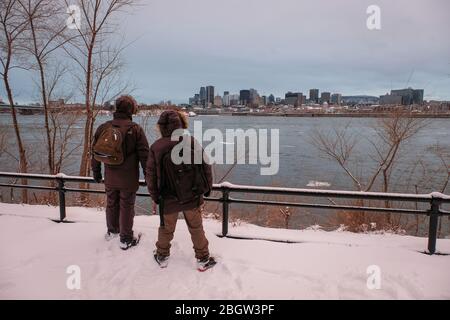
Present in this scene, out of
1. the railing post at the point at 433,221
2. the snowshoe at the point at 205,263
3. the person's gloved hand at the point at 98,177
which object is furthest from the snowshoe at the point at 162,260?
the railing post at the point at 433,221

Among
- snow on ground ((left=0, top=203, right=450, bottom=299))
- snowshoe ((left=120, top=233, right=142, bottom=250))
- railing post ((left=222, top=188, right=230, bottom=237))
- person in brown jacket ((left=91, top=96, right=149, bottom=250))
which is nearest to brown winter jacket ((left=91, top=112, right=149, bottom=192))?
person in brown jacket ((left=91, top=96, right=149, bottom=250))

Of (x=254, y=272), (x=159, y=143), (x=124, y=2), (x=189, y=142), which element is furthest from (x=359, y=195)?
(x=124, y=2)

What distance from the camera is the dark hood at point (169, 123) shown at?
388cm

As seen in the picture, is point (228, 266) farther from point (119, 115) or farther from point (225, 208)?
point (119, 115)

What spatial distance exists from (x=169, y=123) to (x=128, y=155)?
86 centimetres

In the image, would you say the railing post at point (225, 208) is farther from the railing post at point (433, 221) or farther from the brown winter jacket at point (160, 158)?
the railing post at point (433, 221)

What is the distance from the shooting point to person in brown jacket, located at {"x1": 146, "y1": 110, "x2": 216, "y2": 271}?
387 centimetres

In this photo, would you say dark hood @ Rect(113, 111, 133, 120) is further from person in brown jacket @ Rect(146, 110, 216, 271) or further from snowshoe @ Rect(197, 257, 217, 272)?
snowshoe @ Rect(197, 257, 217, 272)

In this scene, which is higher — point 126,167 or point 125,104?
point 125,104

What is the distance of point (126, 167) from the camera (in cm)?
438

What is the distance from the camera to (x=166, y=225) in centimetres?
404

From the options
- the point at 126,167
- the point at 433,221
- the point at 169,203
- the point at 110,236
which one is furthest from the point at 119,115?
the point at 433,221

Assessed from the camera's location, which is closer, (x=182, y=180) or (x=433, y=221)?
(x=182, y=180)

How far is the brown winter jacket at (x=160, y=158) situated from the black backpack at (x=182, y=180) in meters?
0.04
